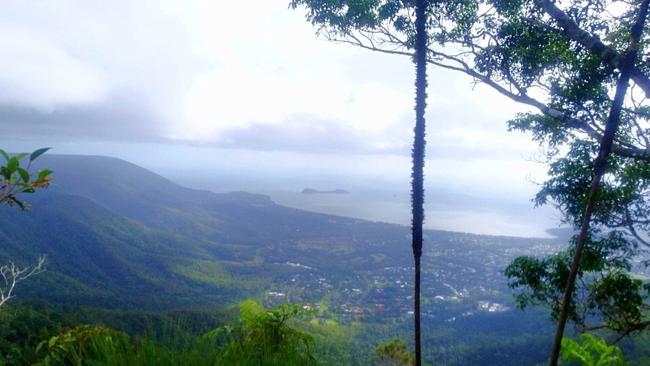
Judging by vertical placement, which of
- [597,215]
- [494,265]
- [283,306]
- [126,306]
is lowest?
[126,306]

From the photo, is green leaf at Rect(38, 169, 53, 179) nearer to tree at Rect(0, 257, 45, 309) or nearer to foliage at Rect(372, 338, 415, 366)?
tree at Rect(0, 257, 45, 309)

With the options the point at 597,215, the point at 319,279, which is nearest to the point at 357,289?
the point at 319,279

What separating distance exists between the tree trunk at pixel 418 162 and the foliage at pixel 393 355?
88 centimetres

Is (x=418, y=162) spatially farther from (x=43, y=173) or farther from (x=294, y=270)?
(x=294, y=270)

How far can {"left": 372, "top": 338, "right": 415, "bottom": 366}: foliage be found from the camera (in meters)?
3.65

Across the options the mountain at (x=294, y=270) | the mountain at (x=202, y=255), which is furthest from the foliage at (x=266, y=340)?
the mountain at (x=202, y=255)

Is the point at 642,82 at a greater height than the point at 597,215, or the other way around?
the point at 642,82

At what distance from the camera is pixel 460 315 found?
72.3m

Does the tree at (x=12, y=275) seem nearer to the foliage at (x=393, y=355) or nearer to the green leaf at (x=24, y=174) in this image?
the green leaf at (x=24, y=174)

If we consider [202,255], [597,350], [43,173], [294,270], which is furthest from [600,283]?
[202,255]

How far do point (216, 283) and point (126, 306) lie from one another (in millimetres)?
26789

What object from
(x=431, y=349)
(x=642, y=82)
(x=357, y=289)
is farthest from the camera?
(x=357, y=289)

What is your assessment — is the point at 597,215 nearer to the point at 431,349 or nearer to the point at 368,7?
the point at 368,7

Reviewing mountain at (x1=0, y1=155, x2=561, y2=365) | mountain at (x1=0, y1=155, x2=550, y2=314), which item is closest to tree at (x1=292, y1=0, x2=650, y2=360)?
mountain at (x1=0, y1=155, x2=561, y2=365)
